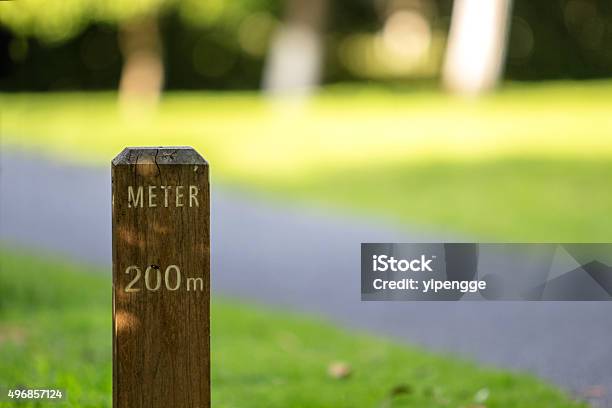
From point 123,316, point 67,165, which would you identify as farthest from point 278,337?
point 67,165

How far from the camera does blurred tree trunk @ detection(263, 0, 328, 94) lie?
15141mm

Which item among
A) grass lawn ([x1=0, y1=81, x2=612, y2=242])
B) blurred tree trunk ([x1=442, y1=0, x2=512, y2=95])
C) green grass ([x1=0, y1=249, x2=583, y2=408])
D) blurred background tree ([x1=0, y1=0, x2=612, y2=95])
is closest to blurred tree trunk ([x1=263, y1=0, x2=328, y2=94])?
blurred background tree ([x1=0, y1=0, x2=612, y2=95])

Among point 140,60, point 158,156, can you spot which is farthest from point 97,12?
Result: point 158,156

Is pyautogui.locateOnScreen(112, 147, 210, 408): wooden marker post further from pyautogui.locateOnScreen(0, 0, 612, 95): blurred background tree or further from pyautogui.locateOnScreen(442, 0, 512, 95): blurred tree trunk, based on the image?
pyautogui.locateOnScreen(442, 0, 512, 95): blurred tree trunk

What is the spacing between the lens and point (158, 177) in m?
2.82

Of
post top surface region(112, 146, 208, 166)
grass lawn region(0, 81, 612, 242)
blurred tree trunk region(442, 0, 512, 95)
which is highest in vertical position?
blurred tree trunk region(442, 0, 512, 95)

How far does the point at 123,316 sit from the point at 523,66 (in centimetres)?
1631

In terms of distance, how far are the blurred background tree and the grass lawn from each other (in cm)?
70

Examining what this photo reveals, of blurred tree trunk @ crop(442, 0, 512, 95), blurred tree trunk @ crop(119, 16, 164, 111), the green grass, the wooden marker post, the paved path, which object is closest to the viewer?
the wooden marker post

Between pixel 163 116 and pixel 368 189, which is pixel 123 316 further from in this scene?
pixel 163 116

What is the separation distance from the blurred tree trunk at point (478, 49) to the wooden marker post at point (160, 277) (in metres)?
12.1

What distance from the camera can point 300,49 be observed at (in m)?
15.4

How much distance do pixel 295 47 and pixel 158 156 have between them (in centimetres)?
1282

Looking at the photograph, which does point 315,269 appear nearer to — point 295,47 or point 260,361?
point 260,361
